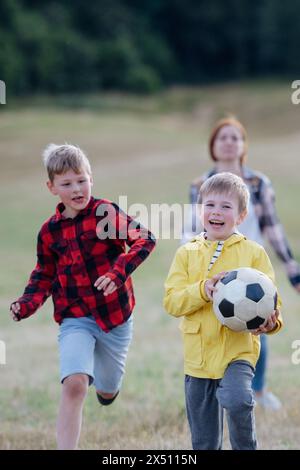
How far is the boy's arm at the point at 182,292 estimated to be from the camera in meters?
4.20

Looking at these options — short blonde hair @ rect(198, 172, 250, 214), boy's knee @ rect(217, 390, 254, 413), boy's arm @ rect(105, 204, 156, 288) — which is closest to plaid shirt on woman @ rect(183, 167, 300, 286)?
boy's arm @ rect(105, 204, 156, 288)

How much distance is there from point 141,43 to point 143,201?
4855 cm

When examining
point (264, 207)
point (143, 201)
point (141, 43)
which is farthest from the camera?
point (141, 43)

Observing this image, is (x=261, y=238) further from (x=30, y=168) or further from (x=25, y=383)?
(x=30, y=168)

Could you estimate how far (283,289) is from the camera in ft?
46.3

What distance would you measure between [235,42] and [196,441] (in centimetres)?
7235

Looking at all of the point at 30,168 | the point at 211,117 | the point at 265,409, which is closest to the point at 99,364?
the point at 265,409

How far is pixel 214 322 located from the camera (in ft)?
14.0

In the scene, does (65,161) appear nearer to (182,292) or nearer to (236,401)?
(182,292)

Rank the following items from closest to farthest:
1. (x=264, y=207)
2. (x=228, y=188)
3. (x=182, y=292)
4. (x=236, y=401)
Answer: (x=236, y=401), (x=182, y=292), (x=228, y=188), (x=264, y=207)

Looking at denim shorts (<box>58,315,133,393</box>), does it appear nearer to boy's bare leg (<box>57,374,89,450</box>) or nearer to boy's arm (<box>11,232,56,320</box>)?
boy's bare leg (<box>57,374,89,450</box>)

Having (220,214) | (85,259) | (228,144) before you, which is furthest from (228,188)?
(228,144)

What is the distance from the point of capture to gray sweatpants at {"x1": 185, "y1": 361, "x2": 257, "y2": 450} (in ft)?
13.4

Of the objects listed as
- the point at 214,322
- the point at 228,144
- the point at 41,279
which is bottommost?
the point at 214,322
